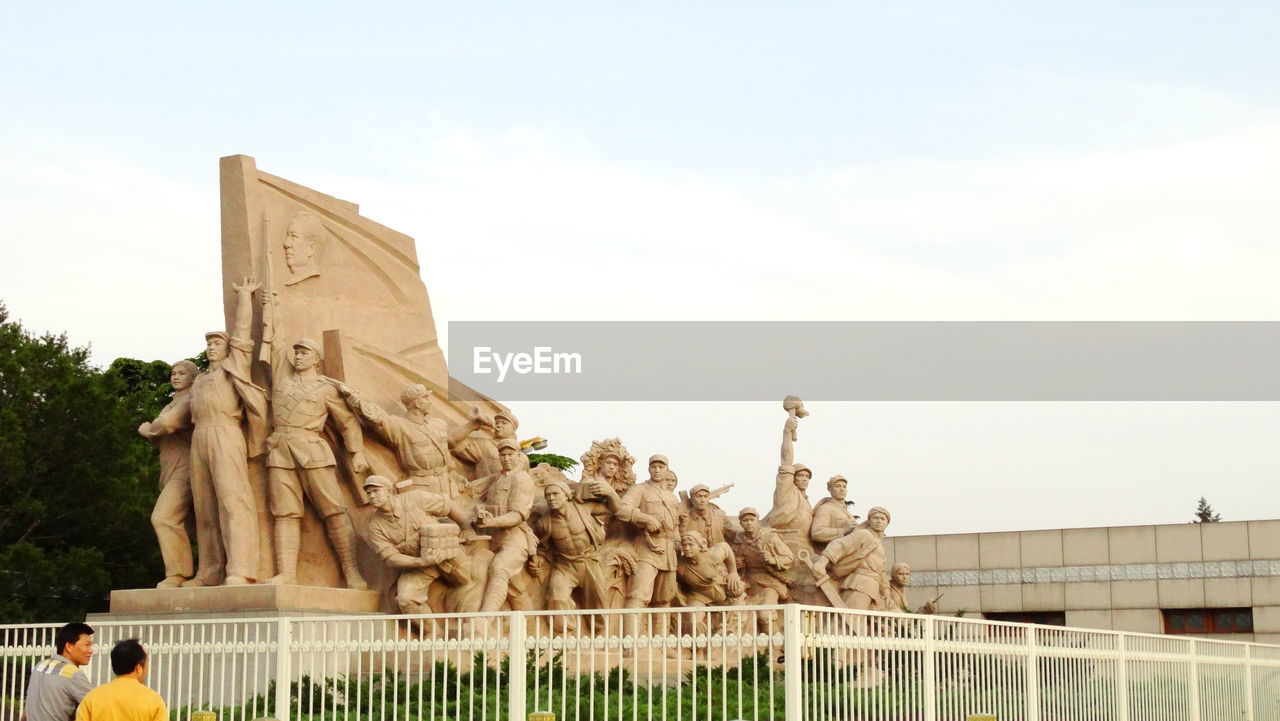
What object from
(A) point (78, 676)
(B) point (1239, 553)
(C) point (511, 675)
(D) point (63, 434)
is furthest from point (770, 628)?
(B) point (1239, 553)

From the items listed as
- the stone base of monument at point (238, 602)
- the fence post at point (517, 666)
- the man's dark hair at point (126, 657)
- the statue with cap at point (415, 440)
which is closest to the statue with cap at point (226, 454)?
the stone base of monument at point (238, 602)

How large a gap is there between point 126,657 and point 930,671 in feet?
13.0

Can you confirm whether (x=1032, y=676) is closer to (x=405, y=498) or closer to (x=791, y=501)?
(x=405, y=498)

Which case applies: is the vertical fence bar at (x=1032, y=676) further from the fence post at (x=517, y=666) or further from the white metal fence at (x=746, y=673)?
the fence post at (x=517, y=666)

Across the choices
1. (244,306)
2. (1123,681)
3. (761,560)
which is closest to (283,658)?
(244,306)

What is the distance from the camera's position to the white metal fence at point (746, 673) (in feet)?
27.0

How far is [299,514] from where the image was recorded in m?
12.6

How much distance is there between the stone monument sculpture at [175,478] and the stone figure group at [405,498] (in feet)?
0.05

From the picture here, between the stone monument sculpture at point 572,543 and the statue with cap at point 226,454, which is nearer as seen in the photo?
the statue with cap at point 226,454

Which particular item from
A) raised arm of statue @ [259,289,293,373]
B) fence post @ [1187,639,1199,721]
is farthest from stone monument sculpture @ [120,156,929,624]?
fence post @ [1187,639,1199,721]

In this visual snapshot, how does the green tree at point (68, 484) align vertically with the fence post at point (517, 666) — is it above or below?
above

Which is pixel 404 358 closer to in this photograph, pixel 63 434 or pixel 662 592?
pixel 662 592

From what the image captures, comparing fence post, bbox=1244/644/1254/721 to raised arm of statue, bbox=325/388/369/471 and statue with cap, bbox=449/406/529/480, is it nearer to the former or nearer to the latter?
statue with cap, bbox=449/406/529/480

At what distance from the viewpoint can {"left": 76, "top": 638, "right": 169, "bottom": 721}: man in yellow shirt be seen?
594 cm
